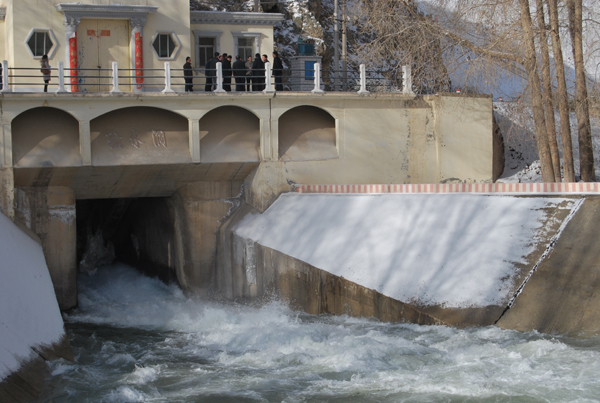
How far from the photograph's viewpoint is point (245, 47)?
88.4 feet

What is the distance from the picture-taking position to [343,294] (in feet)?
52.7

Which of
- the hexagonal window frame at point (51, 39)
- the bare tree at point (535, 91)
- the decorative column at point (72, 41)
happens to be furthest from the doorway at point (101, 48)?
the bare tree at point (535, 91)

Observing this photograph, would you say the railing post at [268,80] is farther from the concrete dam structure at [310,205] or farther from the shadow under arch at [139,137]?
the shadow under arch at [139,137]

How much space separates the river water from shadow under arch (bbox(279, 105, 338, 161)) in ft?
22.3

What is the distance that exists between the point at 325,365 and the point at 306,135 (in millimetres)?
11715

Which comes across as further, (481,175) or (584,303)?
(481,175)

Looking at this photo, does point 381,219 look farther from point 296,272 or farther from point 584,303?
point 584,303

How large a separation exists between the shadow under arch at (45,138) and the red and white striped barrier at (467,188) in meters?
7.25

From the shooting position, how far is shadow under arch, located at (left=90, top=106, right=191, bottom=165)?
68.5ft

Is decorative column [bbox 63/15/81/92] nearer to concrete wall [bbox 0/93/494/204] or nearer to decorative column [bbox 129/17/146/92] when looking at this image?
decorative column [bbox 129/17/146/92]

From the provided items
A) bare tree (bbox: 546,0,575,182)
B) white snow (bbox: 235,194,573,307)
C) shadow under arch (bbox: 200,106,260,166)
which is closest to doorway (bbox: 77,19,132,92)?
shadow under arch (bbox: 200,106,260,166)

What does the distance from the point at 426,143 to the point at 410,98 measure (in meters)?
1.67

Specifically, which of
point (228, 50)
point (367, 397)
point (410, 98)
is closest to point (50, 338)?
point (367, 397)

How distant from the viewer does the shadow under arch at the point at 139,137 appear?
68.5 feet
